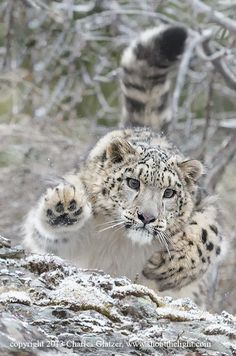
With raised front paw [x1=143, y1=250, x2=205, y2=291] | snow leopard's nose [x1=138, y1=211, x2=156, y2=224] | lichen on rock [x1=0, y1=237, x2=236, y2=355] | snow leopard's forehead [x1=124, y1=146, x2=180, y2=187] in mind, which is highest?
snow leopard's forehead [x1=124, y1=146, x2=180, y2=187]

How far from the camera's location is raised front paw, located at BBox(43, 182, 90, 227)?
5.68m

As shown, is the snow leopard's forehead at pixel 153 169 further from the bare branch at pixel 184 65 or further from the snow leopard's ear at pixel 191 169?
the bare branch at pixel 184 65

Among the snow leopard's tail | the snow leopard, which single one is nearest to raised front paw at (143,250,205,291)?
the snow leopard

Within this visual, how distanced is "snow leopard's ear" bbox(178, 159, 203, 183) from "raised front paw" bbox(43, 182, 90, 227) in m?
0.77

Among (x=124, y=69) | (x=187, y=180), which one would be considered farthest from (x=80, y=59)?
(x=187, y=180)

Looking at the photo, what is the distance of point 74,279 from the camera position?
427cm

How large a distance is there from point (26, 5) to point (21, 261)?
6017 millimetres

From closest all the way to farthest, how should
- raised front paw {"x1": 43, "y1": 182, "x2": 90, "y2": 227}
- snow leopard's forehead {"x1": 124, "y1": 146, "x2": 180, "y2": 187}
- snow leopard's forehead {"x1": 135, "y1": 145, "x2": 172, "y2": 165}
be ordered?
raised front paw {"x1": 43, "y1": 182, "x2": 90, "y2": 227} < snow leopard's forehead {"x1": 124, "y1": 146, "x2": 180, "y2": 187} < snow leopard's forehead {"x1": 135, "y1": 145, "x2": 172, "y2": 165}

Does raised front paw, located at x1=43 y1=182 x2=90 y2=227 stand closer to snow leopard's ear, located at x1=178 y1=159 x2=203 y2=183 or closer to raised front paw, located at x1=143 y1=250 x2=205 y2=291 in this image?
raised front paw, located at x1=143 y1=250 x2=205 y2=291

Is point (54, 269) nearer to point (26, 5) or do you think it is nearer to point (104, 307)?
point (104, 307)

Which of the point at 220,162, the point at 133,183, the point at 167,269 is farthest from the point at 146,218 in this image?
the point at 220,162

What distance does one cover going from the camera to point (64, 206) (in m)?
5.71

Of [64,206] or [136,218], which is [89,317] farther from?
[136,218]

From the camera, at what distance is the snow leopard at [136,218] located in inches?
230
